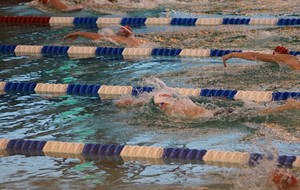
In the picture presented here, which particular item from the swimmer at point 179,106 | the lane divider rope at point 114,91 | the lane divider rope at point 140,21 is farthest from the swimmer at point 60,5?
the swimmer at point 179,106

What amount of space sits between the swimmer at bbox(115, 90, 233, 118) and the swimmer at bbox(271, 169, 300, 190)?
70.9 inches

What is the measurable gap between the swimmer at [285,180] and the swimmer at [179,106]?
1.80 meters

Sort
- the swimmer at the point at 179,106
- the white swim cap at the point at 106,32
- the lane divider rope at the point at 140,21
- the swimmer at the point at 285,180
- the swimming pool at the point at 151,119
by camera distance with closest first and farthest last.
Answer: the swimmer at the point at 285,180 → the swimming pool at the point at 151,119 → the swimmer at the point at 179,106 → the white swim cap at the point at 106,32 → the lane divider rope at the point at 140,21

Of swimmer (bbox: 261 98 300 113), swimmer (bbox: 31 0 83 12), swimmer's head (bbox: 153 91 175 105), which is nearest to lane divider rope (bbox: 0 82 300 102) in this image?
swimmer's head (bbox: 153 91 175 105)

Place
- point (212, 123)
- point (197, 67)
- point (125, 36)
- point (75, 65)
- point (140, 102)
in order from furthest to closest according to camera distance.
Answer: point (125, 36)
point (75, 65)
point (197, 67)
point (140, 102)
point (212, 123)

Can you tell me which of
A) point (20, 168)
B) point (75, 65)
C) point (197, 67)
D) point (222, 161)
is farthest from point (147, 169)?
point (75, 65)

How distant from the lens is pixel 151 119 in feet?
20.8

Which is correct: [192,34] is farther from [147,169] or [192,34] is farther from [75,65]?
[147,169]

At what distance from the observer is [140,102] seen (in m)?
6.83

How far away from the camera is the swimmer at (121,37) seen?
900 centimetres

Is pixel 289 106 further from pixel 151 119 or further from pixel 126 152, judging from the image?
pixel 126 152

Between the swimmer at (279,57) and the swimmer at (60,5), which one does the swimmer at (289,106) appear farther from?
the swimmer at (60,5)

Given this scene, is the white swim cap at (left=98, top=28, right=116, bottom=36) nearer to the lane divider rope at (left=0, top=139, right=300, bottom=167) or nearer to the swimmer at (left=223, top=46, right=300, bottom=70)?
the swimmer at (left=223, top=46, right=300, bottom=70)

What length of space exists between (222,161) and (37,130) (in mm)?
1614
